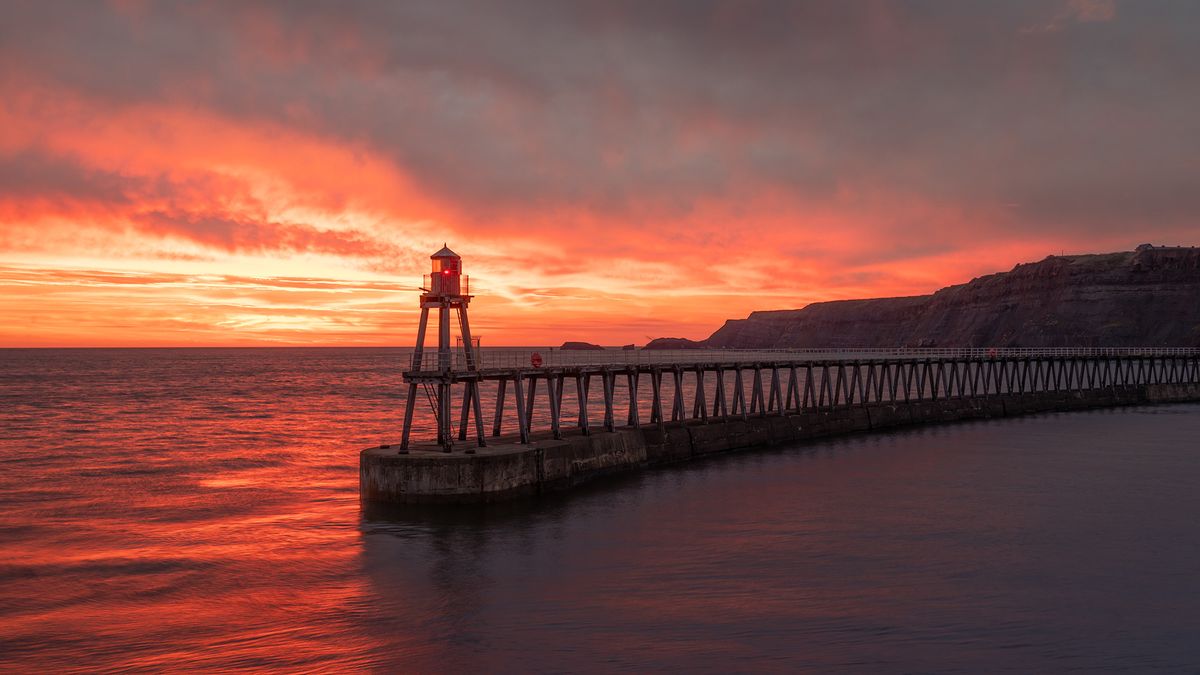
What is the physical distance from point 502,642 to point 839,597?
A: 282 inches

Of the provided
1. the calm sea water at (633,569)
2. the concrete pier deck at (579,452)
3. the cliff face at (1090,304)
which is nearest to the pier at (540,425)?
the concrete pier deck at (579,452)

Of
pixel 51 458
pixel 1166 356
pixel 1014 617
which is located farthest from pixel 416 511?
pixel 1166 356

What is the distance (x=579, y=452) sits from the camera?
29.1 meters

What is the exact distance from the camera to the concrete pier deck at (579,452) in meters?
24.8

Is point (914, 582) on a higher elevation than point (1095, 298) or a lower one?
lower

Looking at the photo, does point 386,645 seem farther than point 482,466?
No

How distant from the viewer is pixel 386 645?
50.5ft

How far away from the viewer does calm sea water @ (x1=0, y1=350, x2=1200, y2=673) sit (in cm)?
1514

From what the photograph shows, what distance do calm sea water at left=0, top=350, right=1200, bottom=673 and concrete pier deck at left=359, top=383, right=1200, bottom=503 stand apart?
0.71 meters

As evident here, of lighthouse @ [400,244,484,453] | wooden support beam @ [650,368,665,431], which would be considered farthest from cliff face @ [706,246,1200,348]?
lighthouse @ [400,244,484,453]

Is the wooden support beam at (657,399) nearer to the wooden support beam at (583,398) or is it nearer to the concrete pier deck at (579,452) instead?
the concrete pier deck at (579,452)

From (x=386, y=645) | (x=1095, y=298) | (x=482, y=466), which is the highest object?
(x=1095, y=298)

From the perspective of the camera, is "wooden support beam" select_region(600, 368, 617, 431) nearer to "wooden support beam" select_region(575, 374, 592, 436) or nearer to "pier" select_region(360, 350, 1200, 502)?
"pier" select_region(360, 350, 1200, 502)

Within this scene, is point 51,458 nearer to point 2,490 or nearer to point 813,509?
point 2,490
